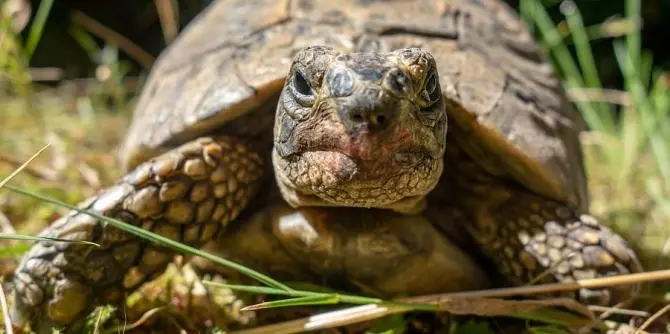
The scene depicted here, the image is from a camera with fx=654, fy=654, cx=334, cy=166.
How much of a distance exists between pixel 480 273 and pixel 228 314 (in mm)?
792

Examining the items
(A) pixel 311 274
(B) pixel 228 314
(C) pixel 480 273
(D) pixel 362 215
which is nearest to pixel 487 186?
(C) pixel 480 273

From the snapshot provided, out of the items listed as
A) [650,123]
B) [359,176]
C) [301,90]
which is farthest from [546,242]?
[650,123]

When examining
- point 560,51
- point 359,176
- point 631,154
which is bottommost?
point 631,154

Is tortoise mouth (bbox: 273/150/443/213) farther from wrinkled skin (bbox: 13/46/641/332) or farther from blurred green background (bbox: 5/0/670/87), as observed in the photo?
blurred green background (bbox: 5/0/670/87)

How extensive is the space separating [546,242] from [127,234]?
3.98 ft

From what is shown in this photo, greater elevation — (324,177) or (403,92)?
(403,92)

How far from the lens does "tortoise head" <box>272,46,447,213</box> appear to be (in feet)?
4.40

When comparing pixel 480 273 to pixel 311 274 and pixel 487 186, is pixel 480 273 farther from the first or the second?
pixel 311 274

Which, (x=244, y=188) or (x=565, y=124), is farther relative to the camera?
(x=565, y=124)

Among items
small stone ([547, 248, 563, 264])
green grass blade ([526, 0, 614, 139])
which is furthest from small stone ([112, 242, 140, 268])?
green grass blade ([526, 0, 614, 139])

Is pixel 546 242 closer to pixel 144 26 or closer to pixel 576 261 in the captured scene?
pixel 576 261

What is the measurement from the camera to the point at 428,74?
58.9 inches

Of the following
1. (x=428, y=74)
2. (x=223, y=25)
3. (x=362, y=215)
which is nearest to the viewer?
(x=428, y=74)

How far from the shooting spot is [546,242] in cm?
197
